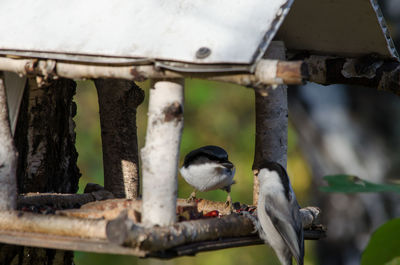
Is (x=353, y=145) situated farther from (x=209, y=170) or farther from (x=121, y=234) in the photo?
(x=121, y=234)

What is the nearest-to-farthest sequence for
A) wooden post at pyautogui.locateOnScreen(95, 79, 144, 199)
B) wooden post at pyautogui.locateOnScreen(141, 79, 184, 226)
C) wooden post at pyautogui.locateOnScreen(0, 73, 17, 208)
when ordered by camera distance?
wooden post at pyautogui.locateOnScreen(141, 79, 184, 226) < wooden post at pyautogui.locateOnScreen(0, 73, 17, 208) < wooden post at pyautogui.locateOnScreen(95, 79, 144, 199)

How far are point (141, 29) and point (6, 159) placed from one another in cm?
90

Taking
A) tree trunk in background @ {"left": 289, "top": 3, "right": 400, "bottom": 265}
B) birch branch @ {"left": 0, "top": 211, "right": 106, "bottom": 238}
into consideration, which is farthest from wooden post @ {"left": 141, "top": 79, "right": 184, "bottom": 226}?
tree trunk in background @ {"left": 289, "top": 3, "right": 400, "bottom": 265}

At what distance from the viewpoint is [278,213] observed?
3.60 metres

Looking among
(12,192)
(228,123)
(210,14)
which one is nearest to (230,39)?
(210,14)

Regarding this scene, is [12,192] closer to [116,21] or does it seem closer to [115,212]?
[115,212]

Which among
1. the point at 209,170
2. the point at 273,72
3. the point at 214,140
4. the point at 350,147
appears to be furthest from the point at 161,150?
the point at 214,140

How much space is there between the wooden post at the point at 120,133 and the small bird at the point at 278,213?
1.01m

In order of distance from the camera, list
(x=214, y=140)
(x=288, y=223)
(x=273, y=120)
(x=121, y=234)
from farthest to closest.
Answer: (x=214, y=140) → (x=273, y=120) → (x=288, y=223) → (x=121, y=234)

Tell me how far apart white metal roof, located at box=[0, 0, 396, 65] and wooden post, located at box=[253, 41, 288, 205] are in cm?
88

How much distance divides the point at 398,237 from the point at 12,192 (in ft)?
5.80

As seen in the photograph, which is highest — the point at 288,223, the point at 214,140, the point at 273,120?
the point at 214,140

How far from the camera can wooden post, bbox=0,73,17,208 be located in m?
3.28

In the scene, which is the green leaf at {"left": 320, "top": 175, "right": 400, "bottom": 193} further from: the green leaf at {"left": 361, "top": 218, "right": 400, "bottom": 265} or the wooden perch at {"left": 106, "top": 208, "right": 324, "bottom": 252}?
the wooden perch at {"left": 106, "top": 208, "right": 324, "bottom": 252}
